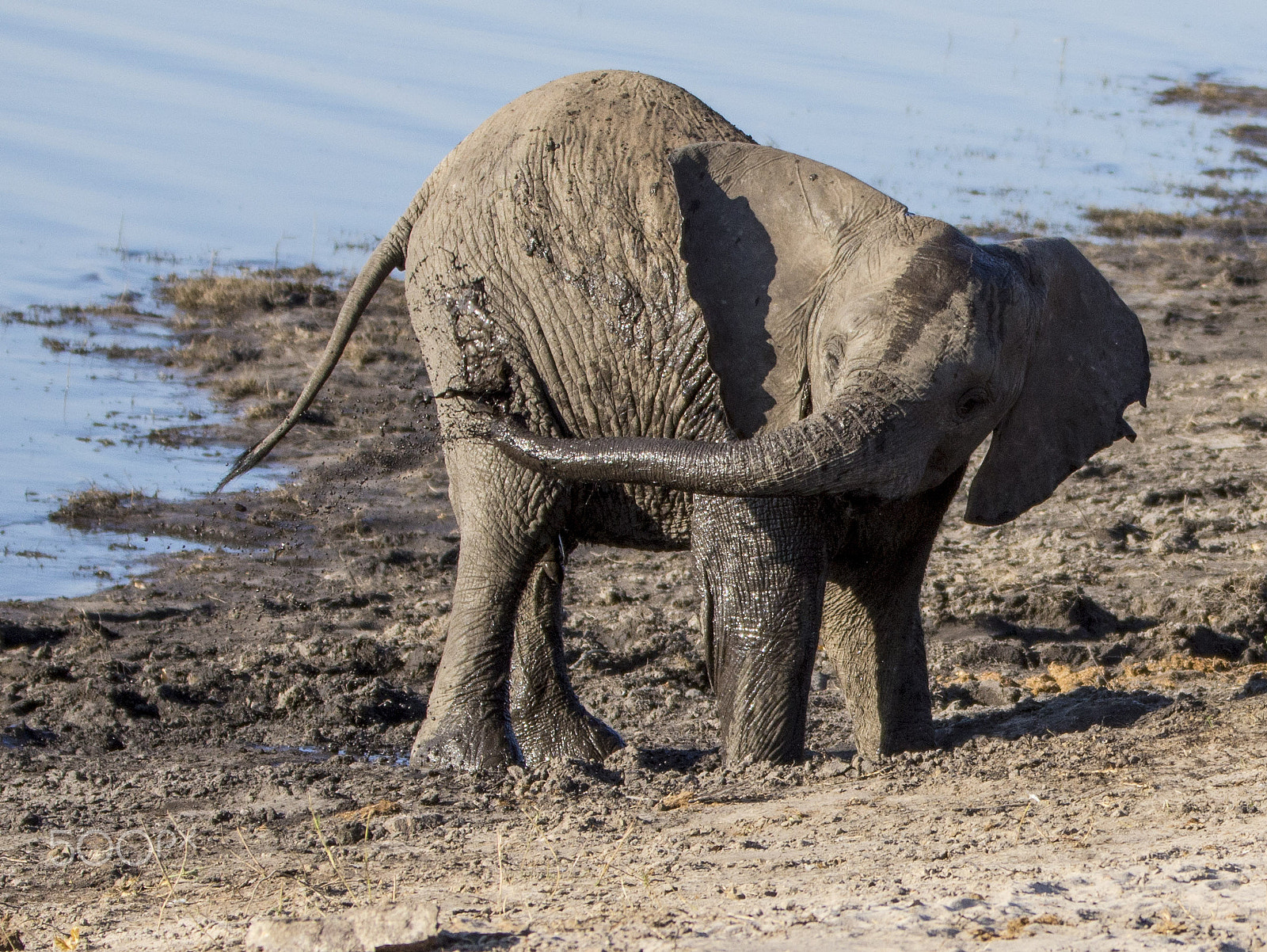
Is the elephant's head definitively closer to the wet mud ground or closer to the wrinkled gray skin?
the wrinkled gray skin

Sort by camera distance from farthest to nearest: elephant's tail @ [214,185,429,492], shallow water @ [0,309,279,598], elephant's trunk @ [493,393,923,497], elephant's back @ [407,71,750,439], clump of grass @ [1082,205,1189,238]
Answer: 1. clump of grass @ [1082,205,1189,238]
2. shallow water @ [0,309,279,598]
3. elephant's tail @ [214,185,429,492]
4. elephant's back @ [407,71,750,439]
5. elephant's trunk @ [493,393,923,497]

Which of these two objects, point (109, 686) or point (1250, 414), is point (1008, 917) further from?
point (1250, 414)

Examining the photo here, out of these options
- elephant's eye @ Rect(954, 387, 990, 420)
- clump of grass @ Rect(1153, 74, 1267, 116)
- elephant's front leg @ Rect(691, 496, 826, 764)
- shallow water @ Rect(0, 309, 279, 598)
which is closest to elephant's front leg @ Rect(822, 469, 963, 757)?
elephant's front leg @ Rect(691, 496, 826, 764)

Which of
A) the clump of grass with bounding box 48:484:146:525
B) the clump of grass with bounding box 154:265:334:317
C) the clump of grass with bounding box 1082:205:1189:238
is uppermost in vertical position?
the clump of grass with bounding box 1082:205:1189:238

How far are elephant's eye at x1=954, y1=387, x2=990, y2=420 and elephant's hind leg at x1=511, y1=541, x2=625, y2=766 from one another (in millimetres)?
1914

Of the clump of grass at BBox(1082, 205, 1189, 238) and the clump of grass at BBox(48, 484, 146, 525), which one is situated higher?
the clump of grass at BBox(1082, 205, 1189, 238)

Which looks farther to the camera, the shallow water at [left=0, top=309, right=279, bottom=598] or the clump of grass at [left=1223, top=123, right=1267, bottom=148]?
the clump of grass at [left=1223, top=123, right=1267, bottom=148]

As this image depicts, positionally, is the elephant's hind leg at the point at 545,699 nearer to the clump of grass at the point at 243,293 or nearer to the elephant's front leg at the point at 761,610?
the elephant's front leg at the point at 761,610

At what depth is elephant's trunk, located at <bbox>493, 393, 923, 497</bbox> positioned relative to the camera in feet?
16.7

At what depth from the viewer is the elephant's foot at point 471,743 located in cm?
657

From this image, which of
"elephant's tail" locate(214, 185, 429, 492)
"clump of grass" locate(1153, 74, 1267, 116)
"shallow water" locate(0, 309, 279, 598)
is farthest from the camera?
"clump of grass" locate(1153, 74, 1267, 116)

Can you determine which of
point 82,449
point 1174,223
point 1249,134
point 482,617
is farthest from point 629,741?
point 1249,134

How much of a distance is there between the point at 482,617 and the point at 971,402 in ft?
6.79

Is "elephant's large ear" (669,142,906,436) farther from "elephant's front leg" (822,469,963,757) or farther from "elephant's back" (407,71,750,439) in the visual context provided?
"elephant's front leg" (822,469,963,757)
